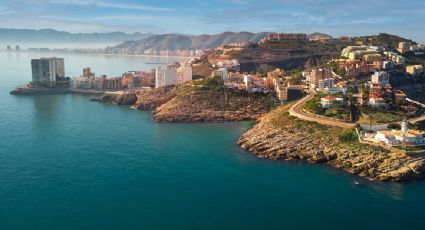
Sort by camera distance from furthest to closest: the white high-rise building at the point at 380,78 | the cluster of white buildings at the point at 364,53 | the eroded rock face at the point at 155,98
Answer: the cluster of white buildings at the point at 364,53
the eroded rock face at the point at 155,98
the white high-rise building at the point at 380,78

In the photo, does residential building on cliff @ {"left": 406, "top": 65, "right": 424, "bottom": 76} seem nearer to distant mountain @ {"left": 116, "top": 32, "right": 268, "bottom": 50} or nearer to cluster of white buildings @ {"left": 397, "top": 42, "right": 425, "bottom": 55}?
cluster of white buildings @ {"left": 397, "top": 42, "right": 425, "bottom": 55}

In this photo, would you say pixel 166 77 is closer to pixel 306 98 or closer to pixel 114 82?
pixel 114 82

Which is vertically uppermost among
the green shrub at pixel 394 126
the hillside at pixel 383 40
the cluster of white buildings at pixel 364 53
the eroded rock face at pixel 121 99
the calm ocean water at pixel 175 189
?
the hillside at pixel 383 40

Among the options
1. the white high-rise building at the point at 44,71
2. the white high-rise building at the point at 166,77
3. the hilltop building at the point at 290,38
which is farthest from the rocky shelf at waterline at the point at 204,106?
the hilltop building at the point at 290,38

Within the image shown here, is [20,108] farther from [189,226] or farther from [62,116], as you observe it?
[189,226]

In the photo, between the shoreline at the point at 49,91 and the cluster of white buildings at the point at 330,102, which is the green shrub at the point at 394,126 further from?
the shoreline at the point at 49,91

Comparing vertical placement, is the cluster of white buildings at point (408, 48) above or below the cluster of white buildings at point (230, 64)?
above

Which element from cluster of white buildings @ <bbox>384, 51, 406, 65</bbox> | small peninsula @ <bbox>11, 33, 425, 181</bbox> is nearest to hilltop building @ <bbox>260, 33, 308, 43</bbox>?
small peninsula @ <bbox>11, 33, 425, 181</bbox>
